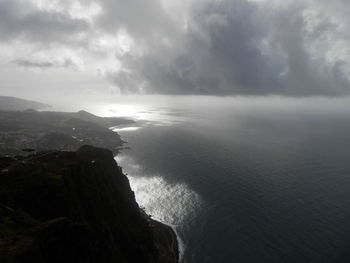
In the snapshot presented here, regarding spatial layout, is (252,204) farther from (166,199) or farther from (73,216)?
(73,216)

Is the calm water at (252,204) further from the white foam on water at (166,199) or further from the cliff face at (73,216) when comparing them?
the cliff face at (73,216)

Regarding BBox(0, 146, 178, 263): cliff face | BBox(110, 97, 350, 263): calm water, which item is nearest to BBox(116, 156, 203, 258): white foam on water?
BBox(110, 97, 350, 263): calm water

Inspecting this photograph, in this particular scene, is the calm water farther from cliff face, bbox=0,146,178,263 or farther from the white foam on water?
cliff face, bbox=0,146,178,263

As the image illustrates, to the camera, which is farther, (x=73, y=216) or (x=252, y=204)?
(x=252, y=204)

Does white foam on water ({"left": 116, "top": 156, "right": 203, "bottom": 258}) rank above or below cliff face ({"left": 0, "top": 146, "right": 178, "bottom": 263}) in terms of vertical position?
below

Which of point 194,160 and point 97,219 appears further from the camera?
point 194,160

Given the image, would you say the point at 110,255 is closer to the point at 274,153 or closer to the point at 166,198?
the point at 166,198

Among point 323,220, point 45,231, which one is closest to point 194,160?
point 323,220

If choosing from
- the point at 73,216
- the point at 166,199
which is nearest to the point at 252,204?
the point at 166,199
